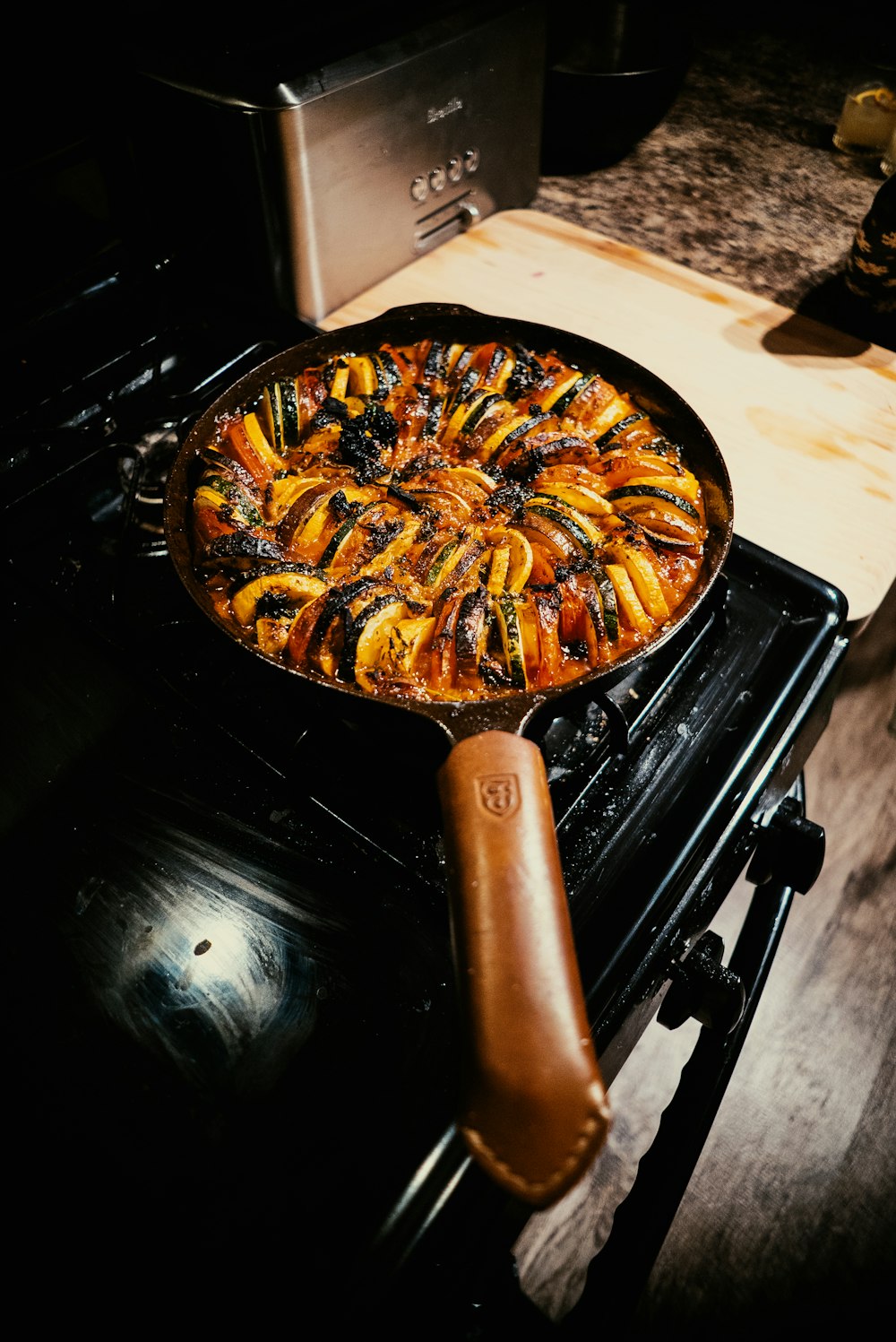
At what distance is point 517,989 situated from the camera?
0.81m

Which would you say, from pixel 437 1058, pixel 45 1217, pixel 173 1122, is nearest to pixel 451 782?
pixel 437 1058

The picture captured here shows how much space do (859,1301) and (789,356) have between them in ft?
8.18

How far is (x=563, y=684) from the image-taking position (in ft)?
3.72

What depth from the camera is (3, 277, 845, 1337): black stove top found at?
1037 mm

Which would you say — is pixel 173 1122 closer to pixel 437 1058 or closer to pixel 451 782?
pixel 437 1058

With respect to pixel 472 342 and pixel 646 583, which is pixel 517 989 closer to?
pixel 646 583

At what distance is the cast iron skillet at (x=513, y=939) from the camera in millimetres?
754

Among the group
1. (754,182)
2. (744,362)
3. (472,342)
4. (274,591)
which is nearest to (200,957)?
(274,591)

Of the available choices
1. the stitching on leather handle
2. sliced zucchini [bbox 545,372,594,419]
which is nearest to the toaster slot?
sliced zucchini [bbox 545,372,594,419]

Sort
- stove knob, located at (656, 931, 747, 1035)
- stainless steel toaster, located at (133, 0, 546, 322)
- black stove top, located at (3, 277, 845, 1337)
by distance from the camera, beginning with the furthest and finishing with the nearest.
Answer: stainless steel toaster, located at (133, 0, 546, 322), stove knob, located at (656, 931, 747, 1035), black stove top, located at (3, 277, 845, 1337)

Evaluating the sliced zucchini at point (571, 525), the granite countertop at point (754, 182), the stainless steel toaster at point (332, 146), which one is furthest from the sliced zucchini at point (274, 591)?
the granite countertop at point (754, 182)

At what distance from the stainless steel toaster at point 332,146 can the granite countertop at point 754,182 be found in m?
0.54

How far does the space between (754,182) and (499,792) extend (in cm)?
301

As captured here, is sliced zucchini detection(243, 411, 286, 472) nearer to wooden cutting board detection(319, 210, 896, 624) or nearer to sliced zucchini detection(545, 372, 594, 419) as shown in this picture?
sliced zucchini detection(545, 372, 594, 419)
